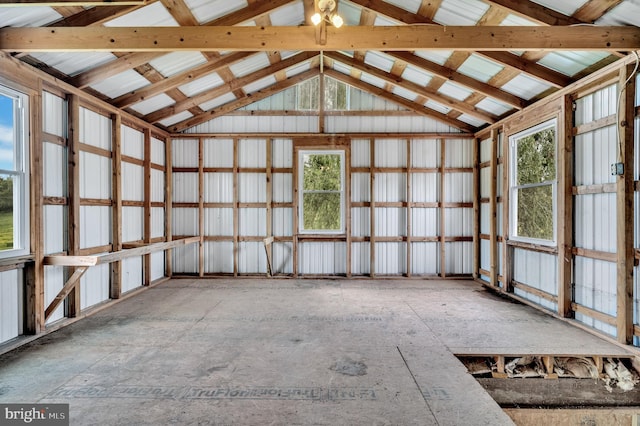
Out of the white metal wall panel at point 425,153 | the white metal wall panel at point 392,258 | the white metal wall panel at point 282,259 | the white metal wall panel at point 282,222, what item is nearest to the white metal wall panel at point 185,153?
the white metal wall panel at point 282,222

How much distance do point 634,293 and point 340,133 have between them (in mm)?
5333

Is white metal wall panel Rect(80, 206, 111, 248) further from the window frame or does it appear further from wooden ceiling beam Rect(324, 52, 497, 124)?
wooden ceiling beam Rect(324, 52, 497, 124)

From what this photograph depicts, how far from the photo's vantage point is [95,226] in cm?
502

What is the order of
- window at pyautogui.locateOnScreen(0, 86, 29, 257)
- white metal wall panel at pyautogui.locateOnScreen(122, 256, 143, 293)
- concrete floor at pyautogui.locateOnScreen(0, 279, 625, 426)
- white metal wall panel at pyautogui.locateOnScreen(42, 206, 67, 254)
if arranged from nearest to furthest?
concrete floor at pyautogui.locateOnScreen(0, 279, 625, 426), window at pyautogui.locateOnScreen(0, 86, 29, 257), white metal wall panel at pyautogui.locateOnScreen(42, 206, 67, 254), white metal wall panel at pyautogui.locateOnScreen(122, 256, 143, 293)

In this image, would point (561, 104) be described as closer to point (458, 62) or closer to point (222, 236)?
point (458, 62)

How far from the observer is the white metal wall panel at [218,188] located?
7.29 meters

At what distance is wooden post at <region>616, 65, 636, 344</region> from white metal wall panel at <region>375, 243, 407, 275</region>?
3.91 metres

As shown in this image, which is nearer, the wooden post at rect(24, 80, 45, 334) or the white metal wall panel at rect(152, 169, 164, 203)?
the wooden post at rect(24, 80, 45, 334)

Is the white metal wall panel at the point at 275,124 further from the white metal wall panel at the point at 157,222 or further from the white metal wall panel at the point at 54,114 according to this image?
the white metal wall panel at the point at 54,114

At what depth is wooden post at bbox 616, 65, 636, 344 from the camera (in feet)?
11.7

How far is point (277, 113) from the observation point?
23.8ft

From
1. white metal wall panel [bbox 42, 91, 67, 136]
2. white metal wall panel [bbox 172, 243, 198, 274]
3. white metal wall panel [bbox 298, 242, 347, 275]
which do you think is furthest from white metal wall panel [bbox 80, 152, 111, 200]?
white metal wall panel [bbox 298, 242, 347, 275]

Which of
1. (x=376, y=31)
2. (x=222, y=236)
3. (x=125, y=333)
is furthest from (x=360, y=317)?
(x=222, y=236)

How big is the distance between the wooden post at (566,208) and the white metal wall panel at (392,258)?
3096 millimetres
